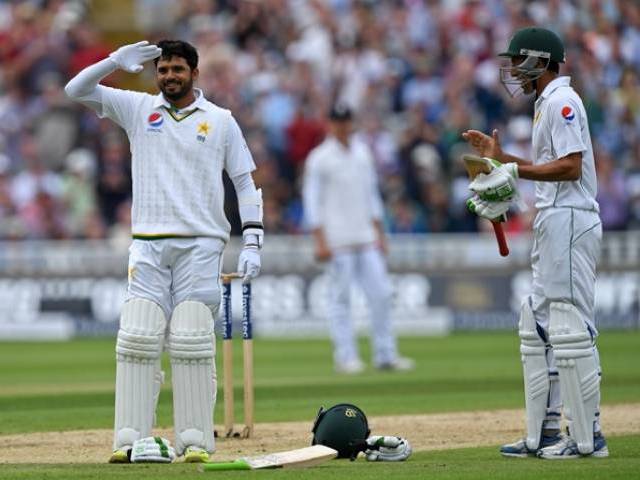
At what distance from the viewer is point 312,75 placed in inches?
901

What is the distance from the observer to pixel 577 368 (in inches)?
324

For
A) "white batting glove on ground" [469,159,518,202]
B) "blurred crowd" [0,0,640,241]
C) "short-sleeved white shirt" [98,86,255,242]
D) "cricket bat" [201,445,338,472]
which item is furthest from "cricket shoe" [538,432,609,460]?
"blurred crowd" [0,0,640,241]

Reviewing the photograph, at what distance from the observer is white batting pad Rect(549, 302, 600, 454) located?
27.0 feet

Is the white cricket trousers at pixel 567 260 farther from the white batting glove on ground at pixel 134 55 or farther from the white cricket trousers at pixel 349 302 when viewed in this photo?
the white cricket trousers at pixel 349 302

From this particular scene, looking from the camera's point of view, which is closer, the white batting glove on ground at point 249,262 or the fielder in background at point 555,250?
the fielder in background at point 555,250

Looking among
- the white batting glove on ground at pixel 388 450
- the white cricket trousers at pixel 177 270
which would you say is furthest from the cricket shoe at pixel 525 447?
the white cricket trousers at pixel 177 270

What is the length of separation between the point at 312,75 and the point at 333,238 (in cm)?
748

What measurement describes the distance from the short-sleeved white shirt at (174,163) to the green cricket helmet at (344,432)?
3.78 ft

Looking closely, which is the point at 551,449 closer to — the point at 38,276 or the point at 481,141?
the point at 481,141

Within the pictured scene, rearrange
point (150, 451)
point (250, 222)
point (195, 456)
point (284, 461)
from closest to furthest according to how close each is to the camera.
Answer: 1. point (284, 461)
2. point (150, 451)
3. point (195, 456)
4. point (250, 222)

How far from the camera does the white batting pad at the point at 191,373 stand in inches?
328

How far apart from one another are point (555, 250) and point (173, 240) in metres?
2.03

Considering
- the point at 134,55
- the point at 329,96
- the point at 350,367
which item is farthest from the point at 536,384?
Answer: the point at 329,96

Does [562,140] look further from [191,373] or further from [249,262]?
[191,373]
